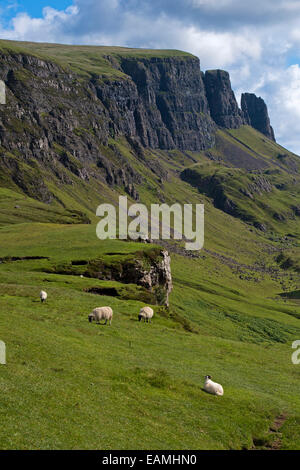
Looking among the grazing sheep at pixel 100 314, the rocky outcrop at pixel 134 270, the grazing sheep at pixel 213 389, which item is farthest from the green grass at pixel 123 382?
the rocky outcrop at pixel 134 270

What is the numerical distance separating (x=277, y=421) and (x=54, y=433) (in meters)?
19.1

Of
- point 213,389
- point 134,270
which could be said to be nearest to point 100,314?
point 213,389

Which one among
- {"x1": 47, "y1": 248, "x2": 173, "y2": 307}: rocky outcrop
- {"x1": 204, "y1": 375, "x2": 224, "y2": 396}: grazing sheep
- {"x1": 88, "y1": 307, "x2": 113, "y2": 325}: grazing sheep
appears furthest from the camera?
{"x1": 47, "y1": 248, "x2": 173, "y2": 307}: rocky outcrop

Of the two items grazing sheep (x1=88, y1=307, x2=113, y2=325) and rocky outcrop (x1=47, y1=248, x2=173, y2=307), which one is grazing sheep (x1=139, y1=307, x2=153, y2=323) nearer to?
grazing sheep (x1=88, y1=307, x2=113, y2=325)

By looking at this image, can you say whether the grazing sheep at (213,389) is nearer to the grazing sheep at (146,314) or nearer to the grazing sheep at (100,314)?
the grazing sheep at (100,314)

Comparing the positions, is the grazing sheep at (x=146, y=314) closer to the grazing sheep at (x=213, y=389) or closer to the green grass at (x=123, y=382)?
the green grass at (x=123, y=382)

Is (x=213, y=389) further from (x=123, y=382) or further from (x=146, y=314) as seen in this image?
(x=146, y=314)

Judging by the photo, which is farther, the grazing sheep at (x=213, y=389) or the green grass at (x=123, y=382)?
the grazing sheep at (x=213, y=389)

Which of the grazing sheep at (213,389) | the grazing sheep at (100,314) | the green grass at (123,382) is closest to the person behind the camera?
the green grass at (123,382)

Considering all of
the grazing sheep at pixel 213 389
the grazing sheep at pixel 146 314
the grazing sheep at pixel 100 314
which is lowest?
the grazing sheep at pixel 213 389

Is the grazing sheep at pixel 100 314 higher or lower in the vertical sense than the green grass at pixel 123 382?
higher

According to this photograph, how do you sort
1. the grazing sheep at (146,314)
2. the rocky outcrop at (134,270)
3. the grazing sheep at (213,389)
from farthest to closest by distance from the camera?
the rocky outcrop at (134,270) → the grazing sheep at (146,314) → the grazing sheep at (213,389)

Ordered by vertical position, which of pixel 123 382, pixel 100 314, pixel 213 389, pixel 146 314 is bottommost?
pixel 213 389

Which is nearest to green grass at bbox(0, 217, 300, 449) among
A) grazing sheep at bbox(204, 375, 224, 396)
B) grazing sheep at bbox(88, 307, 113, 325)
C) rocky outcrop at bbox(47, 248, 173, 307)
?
grazing sheep at bbox(204, 375, 224, 396)
